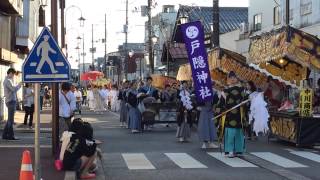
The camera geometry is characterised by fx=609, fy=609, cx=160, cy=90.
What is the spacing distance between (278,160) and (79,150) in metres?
4.99

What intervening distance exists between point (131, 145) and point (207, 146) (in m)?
2.19

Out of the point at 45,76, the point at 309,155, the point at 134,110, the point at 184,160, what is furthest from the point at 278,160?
the point at 134,110

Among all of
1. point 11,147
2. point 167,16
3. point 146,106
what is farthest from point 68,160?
point 167,16

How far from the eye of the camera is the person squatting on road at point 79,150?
10648mm

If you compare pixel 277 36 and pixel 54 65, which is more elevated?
pixel 277 36

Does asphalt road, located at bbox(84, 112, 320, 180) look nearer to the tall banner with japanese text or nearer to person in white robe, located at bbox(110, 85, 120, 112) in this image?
the tall banner with japanese text

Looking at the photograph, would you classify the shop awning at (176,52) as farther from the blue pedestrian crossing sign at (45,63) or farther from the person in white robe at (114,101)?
the blue pedestrian crossing sign at (45,63)

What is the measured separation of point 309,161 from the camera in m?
13.4

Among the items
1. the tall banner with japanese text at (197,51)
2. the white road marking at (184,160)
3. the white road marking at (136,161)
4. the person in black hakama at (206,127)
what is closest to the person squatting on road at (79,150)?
the white road marking at (136,161)


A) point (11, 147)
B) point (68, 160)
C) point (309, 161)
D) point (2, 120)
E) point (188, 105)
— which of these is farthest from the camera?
point (2, 120)

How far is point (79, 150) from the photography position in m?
10.7

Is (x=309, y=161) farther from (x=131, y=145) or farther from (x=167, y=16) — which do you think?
(x=167, y=16)

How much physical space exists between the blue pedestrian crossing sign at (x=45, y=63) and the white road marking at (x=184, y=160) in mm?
4402

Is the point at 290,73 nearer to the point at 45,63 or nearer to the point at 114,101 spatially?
the point at 45,63
